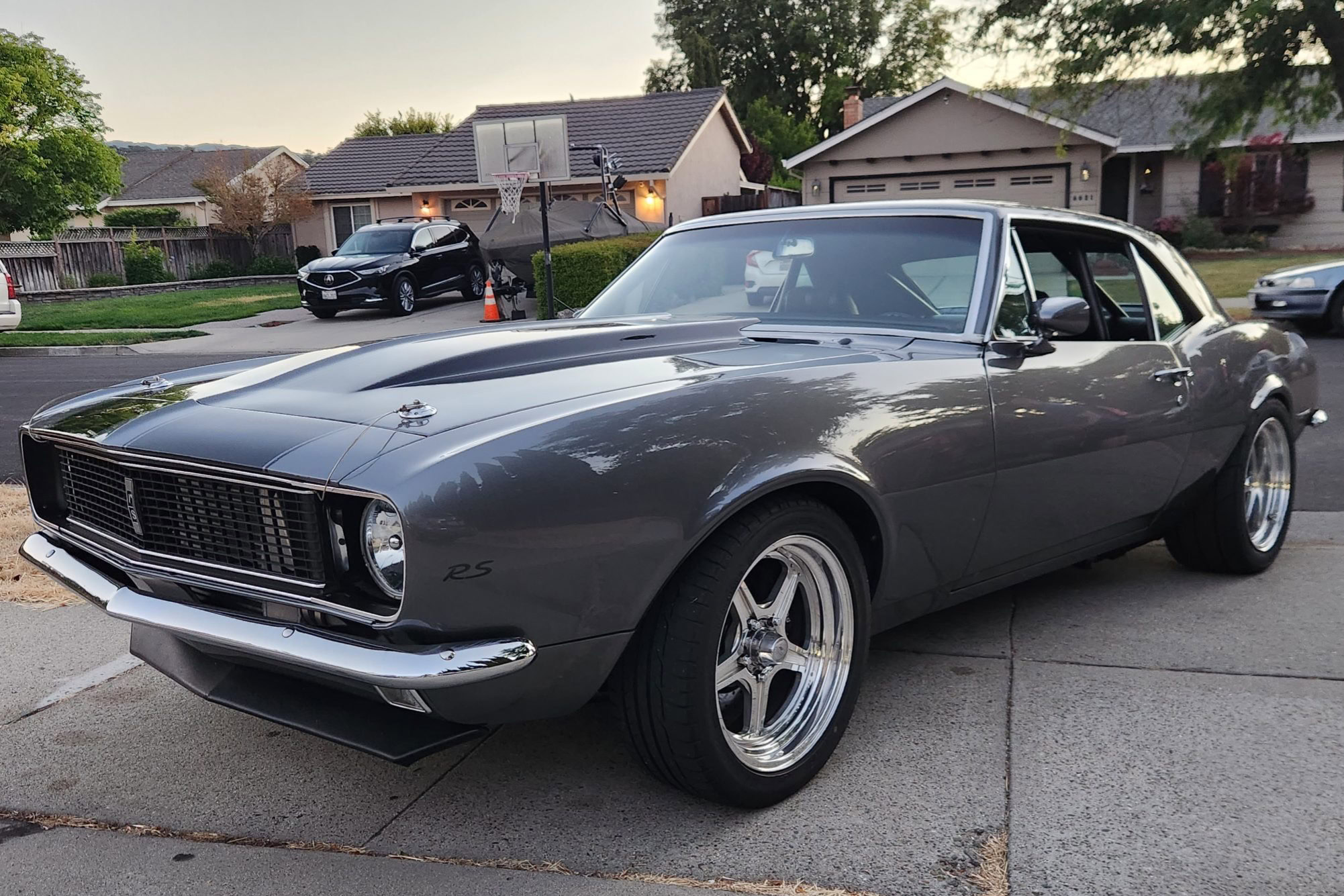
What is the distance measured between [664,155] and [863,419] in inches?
1094

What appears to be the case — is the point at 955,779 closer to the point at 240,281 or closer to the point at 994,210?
the point at 994,210

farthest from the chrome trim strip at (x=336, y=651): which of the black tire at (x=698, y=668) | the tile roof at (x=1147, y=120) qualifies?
Result: the tile roof at (x=1147, y=120)

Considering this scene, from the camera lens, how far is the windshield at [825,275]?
373 cm

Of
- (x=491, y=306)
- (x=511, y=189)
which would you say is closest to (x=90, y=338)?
(x=491, y=306)

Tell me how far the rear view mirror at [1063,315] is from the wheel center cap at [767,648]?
1.38m

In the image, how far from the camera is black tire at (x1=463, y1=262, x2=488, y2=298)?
2339 cm

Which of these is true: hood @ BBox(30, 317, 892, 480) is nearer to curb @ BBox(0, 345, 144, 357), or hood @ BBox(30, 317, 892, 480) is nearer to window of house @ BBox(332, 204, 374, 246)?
curb @ BBox(0, 345, 144, 357)

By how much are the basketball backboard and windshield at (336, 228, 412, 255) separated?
1.95 m

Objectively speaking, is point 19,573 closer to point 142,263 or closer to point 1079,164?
point 1079,164

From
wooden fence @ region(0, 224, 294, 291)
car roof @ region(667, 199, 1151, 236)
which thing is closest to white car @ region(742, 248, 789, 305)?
car roof @ region(667, 199, 1151, 236)

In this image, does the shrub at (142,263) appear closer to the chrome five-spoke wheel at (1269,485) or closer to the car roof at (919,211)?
the car roof at (919,211)

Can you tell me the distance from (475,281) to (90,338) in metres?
7.87

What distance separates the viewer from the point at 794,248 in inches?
160

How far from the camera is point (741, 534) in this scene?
105 inches
